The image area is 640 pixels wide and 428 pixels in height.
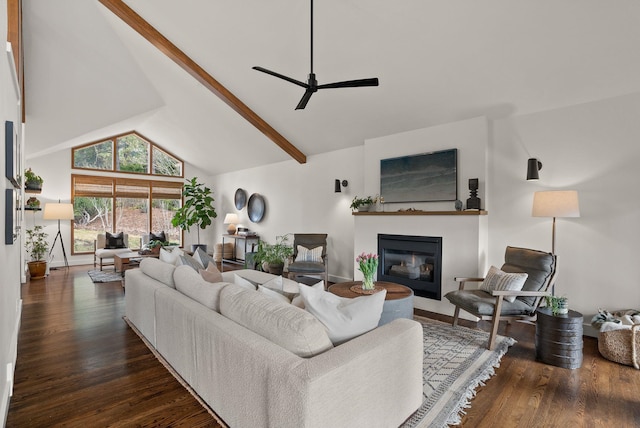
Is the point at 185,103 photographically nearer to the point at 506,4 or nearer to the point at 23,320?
the point at 23,320

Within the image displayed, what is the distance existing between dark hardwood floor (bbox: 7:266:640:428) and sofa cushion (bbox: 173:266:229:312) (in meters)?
0.66

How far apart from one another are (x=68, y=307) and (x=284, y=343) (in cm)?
411

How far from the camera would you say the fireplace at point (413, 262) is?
14.0ft

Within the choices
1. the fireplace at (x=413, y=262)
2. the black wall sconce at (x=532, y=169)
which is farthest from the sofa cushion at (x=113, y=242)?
the black wall sconce at (x=532, y=169)

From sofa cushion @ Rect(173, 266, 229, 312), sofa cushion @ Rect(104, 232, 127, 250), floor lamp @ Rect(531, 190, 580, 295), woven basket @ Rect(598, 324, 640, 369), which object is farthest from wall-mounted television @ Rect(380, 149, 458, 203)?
sofa cushion @ Rect(104, 232, 127, 250)

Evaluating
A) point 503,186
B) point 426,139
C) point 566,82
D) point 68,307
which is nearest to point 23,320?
point 68,307

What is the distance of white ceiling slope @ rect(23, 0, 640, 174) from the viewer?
2.91 m

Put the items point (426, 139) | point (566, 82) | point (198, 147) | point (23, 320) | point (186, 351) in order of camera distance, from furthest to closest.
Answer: point (198, 147)
point (426, 139)
point (23, 320)
point (566, 82)
point (186, 351)

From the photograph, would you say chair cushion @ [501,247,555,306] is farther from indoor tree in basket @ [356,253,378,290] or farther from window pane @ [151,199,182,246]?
window pane @ [151,199,182,246]

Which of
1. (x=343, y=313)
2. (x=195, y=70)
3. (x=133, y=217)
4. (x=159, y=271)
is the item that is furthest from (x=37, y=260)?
(x=343, y=313)

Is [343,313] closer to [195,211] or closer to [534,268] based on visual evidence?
[534,268]

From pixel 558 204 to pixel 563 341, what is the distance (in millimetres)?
1305

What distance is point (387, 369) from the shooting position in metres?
1.66

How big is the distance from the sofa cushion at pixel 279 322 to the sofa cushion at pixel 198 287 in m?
0.21
